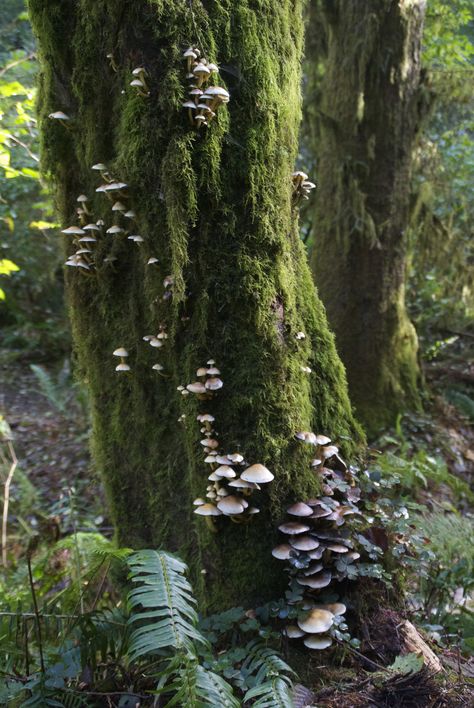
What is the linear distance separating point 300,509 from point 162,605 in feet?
2.90

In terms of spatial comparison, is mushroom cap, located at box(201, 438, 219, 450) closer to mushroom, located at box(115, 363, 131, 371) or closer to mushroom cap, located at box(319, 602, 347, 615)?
mushroom, located at box(115, 363, 131, 371)

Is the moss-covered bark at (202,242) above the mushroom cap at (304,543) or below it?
above

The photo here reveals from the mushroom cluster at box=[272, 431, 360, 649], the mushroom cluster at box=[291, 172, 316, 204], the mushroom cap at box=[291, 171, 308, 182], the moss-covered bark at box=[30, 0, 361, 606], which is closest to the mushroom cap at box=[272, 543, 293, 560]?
the mushroom cluster at box=[272, 431, 360, 649]

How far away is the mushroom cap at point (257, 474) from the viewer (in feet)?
7.82

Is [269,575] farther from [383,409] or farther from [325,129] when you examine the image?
[325,129]

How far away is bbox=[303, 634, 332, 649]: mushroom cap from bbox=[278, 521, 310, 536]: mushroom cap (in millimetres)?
447

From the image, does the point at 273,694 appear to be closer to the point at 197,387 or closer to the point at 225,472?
the point at 225,472

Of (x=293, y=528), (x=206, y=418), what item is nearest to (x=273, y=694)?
(x=293, y=528)

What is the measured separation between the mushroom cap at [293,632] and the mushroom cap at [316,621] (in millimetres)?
29

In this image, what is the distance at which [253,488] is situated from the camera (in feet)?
8.04

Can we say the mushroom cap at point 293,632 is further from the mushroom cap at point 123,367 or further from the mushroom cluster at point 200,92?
the mushroom cluster at point 200,92

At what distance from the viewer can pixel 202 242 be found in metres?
2.67

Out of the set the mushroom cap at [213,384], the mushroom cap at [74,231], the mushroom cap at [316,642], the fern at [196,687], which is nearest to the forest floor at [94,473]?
the mushroom cap at [316,642]

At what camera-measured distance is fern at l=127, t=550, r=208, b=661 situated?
69.3 inches
